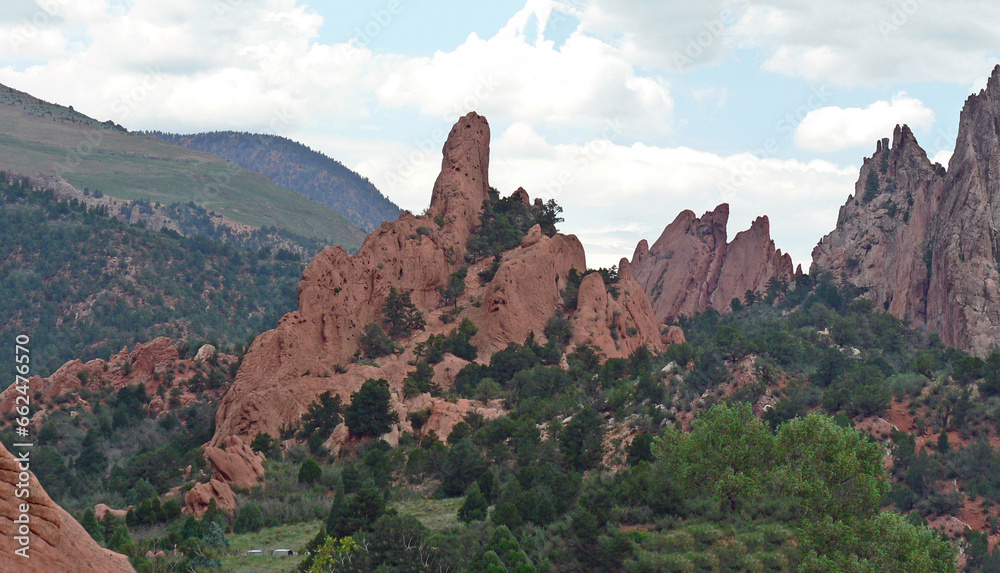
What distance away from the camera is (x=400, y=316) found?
262 ft

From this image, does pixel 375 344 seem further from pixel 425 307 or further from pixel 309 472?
pixel 309 472

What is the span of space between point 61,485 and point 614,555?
1743 inches

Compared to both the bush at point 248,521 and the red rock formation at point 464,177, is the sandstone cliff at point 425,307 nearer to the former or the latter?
the red rock formation at point 464,177

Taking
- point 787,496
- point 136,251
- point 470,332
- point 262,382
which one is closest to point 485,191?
point 470,332

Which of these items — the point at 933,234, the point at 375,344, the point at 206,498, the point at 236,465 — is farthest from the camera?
the point at 933,234

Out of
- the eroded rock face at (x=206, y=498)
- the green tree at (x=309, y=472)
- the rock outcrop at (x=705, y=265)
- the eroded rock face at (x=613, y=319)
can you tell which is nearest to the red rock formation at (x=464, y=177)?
the eroded rock face at (x=613, y=319)

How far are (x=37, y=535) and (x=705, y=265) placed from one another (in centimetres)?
13928

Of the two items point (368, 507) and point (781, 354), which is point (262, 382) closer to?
point (368, 507)

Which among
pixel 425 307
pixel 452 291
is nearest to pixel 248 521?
pixel 425 307

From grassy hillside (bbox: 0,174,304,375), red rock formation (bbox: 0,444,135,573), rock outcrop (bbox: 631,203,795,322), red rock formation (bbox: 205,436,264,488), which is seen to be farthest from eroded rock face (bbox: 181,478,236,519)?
rock outcrop (bbox: 631,203,795,322)

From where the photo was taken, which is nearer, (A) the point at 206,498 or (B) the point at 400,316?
(A) the point at 206,498

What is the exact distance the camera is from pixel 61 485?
63.0 metres

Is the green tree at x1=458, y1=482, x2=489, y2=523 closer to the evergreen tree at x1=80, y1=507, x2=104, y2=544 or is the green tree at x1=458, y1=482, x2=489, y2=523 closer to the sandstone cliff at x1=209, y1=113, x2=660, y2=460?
the evergreen tree at x1=80, y1=507, x2=104, y2=544

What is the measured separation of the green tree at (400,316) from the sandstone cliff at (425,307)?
0.71 m
